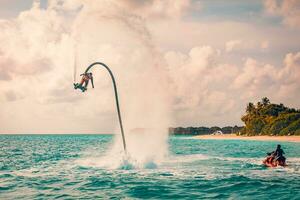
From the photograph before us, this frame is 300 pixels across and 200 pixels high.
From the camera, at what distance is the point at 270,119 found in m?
→ 154

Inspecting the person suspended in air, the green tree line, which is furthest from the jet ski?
the green tree line

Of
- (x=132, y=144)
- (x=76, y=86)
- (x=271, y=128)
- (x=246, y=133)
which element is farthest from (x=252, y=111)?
(x=76, y=86)

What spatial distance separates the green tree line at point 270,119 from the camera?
13625cm

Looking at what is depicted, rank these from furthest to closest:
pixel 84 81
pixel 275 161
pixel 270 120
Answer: pixel 270 120 → pixel 275 161 → pixel 84 81

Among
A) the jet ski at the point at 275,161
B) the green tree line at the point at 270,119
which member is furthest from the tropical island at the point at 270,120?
the jet ski at the point at 275,161

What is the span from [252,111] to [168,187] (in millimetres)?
145379

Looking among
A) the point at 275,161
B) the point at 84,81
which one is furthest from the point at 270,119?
the point at 84,81

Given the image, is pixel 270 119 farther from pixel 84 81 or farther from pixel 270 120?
pixel 84 81

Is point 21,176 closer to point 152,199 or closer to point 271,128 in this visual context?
point 152,199

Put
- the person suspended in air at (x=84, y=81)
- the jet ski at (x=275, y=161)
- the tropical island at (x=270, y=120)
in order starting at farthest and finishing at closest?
the tropical island at (x=270, y=120) < the jet ski at (x=275, y=161) < the person suspended in air at (x=84, y=81)

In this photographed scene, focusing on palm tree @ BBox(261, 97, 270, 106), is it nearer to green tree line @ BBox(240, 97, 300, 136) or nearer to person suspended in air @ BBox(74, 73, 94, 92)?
green tree line @ BBox(240, 97, 300, 136)

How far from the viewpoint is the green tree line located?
13625 centimetres

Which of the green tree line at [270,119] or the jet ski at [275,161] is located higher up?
the green tree line at [270,119]

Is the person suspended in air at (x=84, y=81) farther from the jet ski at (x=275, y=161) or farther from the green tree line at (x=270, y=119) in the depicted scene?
the green tree line at (x=270, y=119)
